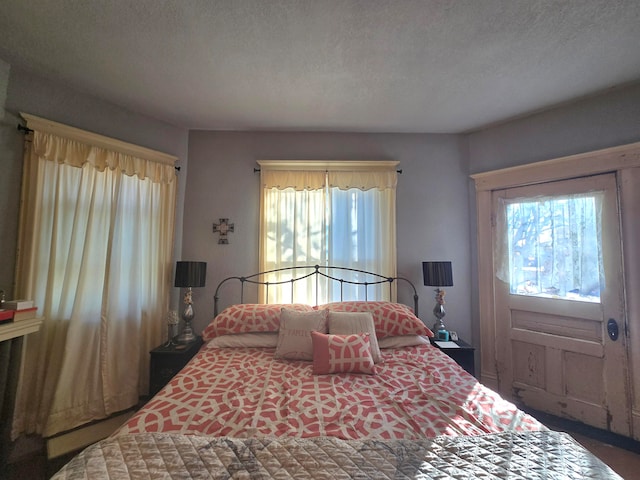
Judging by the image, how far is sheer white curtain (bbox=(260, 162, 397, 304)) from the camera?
104 inches

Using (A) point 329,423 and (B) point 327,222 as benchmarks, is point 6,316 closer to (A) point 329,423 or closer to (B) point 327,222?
(A) point 329,423

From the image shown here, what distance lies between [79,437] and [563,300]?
4064 mm

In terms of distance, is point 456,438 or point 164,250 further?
point 164,250

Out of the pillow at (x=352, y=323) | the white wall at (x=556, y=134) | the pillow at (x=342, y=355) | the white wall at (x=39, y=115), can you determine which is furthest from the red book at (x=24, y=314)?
the white wall at (x=556, y=134)

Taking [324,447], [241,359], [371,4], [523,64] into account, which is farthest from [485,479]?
[523,64]

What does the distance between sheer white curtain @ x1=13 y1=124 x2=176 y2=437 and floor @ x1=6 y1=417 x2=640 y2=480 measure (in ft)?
0.62

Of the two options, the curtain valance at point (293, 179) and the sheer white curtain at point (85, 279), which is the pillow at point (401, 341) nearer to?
the curtain valance at point (293, 179)

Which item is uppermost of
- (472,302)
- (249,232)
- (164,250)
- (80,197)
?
(80,197)

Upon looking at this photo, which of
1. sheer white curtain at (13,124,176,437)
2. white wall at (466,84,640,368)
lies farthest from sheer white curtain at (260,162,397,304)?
sheer white curtain at (13,124,176,437)

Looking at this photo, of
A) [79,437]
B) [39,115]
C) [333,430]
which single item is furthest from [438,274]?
[39,115]

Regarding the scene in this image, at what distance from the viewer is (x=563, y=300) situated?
87.4 inches

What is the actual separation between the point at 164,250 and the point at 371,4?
256 cm

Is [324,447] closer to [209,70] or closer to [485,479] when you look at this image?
[485,479]

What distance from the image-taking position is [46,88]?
6.55ft
